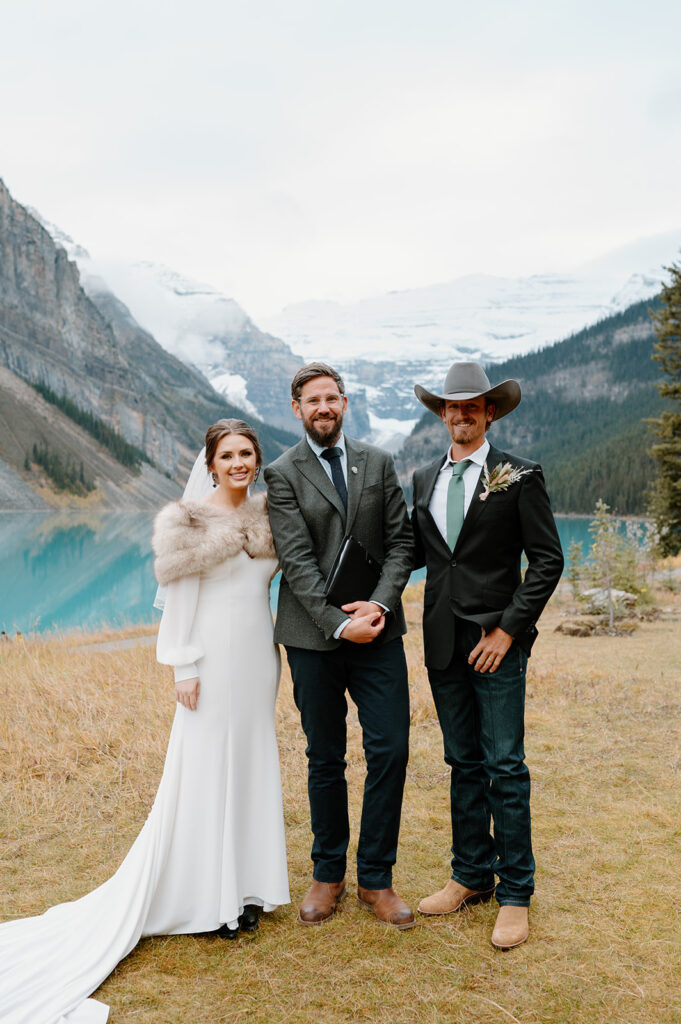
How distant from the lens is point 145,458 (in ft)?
407

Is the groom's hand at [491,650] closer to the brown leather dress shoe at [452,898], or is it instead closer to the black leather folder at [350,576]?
the black leather folder at [350,576]

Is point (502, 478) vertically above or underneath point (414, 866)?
above

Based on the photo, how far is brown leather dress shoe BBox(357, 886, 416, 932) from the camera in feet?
12.1

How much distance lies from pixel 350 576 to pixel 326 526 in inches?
10.9

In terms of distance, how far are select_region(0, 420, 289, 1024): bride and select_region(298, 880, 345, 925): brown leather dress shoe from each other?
16 centimetres

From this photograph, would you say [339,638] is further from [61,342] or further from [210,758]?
[61,342]

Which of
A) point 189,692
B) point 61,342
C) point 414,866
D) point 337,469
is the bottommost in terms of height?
point 414,866

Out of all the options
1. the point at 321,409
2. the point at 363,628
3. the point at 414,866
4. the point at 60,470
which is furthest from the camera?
the point at 60,470

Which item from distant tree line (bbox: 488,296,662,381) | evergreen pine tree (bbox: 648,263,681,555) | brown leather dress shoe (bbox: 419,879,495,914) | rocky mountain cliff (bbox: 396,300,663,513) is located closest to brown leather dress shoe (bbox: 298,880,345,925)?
brown leather dress shoe (bbox: 419,879,495,914)

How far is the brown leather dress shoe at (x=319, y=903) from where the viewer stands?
3.76m

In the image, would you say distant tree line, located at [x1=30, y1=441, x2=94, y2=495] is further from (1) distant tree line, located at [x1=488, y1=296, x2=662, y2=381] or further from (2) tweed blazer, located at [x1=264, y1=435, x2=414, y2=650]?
(1) distant tree line, located at [x1=488, y1=296, x2=662, y2=381]

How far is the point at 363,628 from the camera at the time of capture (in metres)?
3.48

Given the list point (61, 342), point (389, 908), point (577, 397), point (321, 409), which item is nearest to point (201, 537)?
point (321, 409)

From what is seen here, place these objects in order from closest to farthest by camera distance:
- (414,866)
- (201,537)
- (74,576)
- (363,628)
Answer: (363,628)
(201,537)
(414,866)
(74,576)
